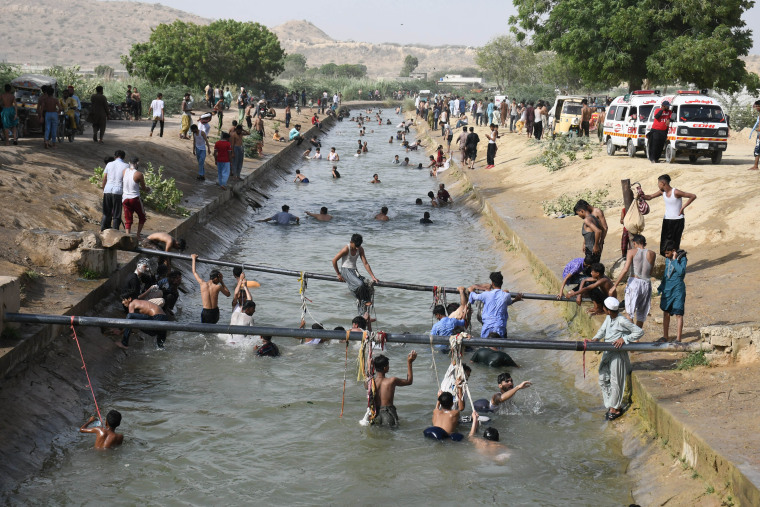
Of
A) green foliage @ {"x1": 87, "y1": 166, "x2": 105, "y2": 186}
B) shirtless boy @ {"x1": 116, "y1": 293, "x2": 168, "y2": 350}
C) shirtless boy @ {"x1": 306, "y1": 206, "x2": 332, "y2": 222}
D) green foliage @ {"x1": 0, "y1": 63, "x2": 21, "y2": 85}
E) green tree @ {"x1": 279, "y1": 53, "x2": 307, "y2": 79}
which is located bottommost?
shirtless boy @ {"x1": 306, "y1": 206, "x2": 332, "y2": 222}

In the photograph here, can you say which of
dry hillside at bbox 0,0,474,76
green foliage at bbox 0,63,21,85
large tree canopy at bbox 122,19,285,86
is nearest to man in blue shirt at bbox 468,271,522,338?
green foliage at bbox 0,63,21,85

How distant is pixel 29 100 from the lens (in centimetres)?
2277

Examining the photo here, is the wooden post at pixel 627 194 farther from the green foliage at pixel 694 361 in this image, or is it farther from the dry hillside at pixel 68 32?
the dry hillside at pixel 68 32

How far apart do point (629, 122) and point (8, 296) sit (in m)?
20.7

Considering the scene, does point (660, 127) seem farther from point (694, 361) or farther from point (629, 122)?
point (694, 361)

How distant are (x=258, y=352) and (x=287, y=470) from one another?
3682mm

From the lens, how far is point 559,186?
24.7m

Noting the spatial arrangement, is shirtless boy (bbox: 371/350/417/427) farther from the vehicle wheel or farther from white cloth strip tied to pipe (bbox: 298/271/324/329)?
the vehicle wheel

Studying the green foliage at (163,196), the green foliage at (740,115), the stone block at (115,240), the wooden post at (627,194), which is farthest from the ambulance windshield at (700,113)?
the green foliage at (740,115)

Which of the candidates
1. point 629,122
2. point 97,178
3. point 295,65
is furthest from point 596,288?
point 295,65

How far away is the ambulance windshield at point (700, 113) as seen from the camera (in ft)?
76.3

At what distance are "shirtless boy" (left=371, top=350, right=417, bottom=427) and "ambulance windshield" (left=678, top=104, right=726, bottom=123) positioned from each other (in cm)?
1667

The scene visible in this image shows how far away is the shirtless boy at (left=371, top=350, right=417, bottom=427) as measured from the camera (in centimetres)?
942

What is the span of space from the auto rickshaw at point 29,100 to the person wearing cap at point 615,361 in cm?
1629
